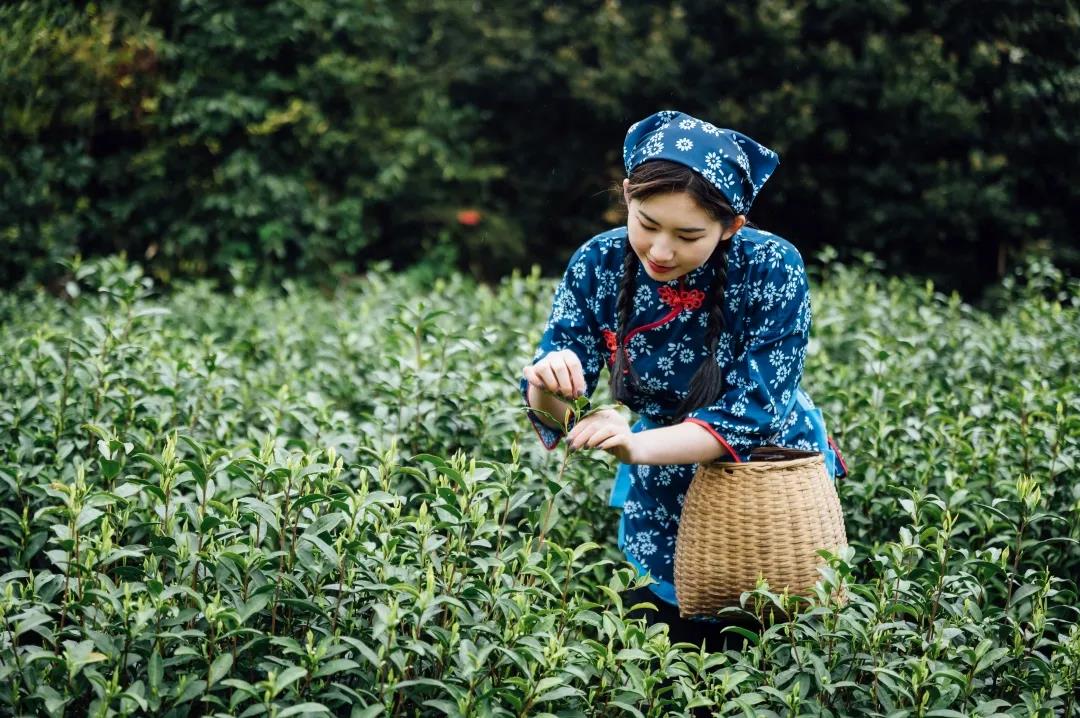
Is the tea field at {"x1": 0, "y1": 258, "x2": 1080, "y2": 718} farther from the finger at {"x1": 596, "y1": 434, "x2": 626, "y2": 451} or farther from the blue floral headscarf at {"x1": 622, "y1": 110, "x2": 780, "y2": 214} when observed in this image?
the blue floral headscarf at {"x1": 622, "y1": 110, "x2": 780, "y2": 214}

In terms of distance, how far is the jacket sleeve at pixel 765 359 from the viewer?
2.21 m

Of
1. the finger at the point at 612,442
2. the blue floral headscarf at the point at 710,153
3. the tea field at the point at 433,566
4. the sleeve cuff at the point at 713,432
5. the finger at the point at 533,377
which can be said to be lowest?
the tea field at the point at 433,566

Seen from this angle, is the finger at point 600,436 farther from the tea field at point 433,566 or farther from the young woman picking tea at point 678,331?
the tea field at point 433,566

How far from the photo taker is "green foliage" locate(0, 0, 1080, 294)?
765cm

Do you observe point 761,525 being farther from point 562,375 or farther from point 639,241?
point 639,241

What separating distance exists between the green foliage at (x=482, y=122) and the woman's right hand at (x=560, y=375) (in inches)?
Answer: 234

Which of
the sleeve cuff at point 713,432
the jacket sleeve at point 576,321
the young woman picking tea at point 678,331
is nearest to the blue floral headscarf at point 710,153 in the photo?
the young woman picking tea at point 678,331

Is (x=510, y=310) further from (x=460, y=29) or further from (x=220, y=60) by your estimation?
(x=460, y=29)

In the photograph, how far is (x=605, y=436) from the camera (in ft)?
6.66

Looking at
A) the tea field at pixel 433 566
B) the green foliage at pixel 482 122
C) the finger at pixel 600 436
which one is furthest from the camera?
the green foliage at pixel 482 122

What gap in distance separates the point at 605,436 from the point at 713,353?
43cm

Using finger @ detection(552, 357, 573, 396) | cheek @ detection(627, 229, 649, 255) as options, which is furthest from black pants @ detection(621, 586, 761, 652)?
cheek @ detection(627, 229, 649, 255)

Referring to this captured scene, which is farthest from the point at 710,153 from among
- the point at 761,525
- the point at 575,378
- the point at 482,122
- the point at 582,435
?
the point at 482,122

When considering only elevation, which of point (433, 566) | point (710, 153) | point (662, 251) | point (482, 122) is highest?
point (482, 122)
